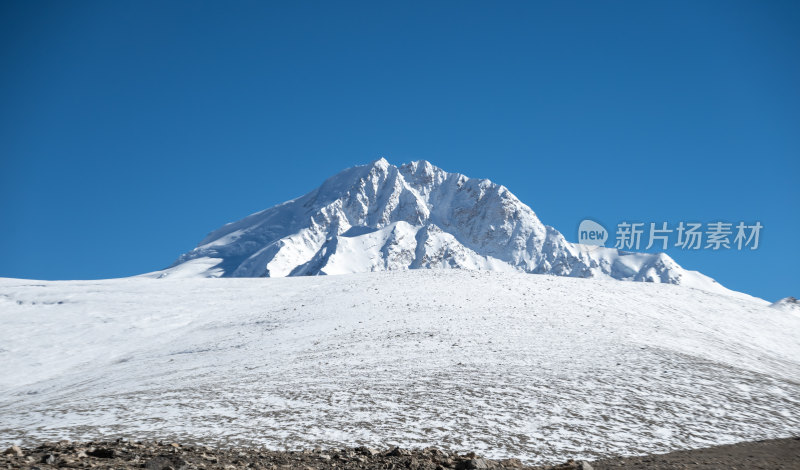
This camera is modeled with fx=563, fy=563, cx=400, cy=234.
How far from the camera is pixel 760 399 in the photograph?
2173 cm

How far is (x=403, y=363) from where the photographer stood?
998 inches

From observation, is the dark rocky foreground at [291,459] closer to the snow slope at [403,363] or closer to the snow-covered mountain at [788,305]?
the snow slope at [403,363]

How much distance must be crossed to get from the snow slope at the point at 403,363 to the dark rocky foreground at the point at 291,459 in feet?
3.79

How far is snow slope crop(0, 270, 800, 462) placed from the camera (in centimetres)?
1684

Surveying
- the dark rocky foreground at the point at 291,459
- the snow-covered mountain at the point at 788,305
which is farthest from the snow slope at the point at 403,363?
the snow-covered mountain at the point at 788,305

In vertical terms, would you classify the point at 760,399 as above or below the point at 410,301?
below

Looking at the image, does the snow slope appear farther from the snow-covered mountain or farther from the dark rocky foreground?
the snow-covered mountain

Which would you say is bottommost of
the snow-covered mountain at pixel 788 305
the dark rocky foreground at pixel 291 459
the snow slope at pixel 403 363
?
the dark rocky foreground at pixel 291 459

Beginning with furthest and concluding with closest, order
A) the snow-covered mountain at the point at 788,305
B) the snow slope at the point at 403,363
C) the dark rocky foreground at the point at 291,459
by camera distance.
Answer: the snow-covered mountain at the point at 788,305, the snow slope at the point at 403,363, the dark rocky foreground at the point at 291,459

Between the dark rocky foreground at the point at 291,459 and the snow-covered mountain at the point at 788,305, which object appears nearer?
the dark rocky foreground at the point at 291,459

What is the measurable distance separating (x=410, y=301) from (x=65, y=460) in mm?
29079

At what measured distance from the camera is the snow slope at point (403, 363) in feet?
55.3

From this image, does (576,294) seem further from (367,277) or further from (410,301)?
(367,277)

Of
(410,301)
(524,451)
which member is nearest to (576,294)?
(410,301)
